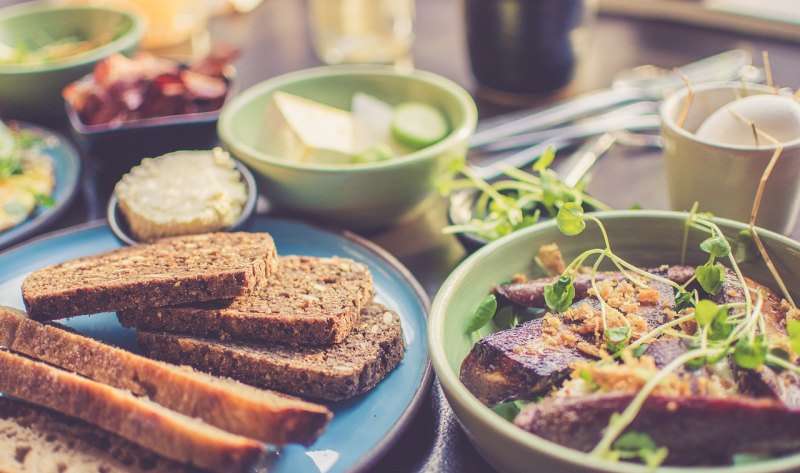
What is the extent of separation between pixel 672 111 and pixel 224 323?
114cm

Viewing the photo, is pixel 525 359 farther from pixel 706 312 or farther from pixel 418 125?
pixel 418 125

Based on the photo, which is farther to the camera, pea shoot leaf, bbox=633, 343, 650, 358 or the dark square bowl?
the dark square bowl

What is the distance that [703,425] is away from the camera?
0.98 metres

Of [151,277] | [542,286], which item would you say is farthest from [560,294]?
[151,277]

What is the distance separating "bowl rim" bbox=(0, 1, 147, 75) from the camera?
2.43m

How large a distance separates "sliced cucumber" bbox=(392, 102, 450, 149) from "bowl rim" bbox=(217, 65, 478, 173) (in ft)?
0.09

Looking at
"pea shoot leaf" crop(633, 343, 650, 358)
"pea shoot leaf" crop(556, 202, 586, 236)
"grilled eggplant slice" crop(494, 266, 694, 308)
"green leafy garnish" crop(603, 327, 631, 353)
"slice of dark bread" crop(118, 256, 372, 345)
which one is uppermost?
"pea shoot leaf" crop(556, 202, 586, 236)

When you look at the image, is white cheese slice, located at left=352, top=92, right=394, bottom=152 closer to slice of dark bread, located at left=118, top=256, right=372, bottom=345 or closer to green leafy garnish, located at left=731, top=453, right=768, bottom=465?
slice of dark bread, located at left=118, top=256, right=372, bottom=345

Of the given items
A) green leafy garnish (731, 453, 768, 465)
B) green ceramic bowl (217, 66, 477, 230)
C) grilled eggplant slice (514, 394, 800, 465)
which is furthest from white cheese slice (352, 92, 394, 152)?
green leafy garnish (731, 453, 768, 465)

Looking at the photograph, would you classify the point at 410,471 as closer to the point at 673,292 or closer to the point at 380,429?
the point at 380,429

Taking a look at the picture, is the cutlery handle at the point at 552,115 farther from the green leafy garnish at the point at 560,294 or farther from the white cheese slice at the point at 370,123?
the green leafy garnish at the point at 560,294

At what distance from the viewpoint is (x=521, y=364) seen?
1155 millimetres

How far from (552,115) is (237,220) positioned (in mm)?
1140

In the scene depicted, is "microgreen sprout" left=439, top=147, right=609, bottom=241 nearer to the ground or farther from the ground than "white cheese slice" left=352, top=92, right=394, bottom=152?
nearer to the ground
